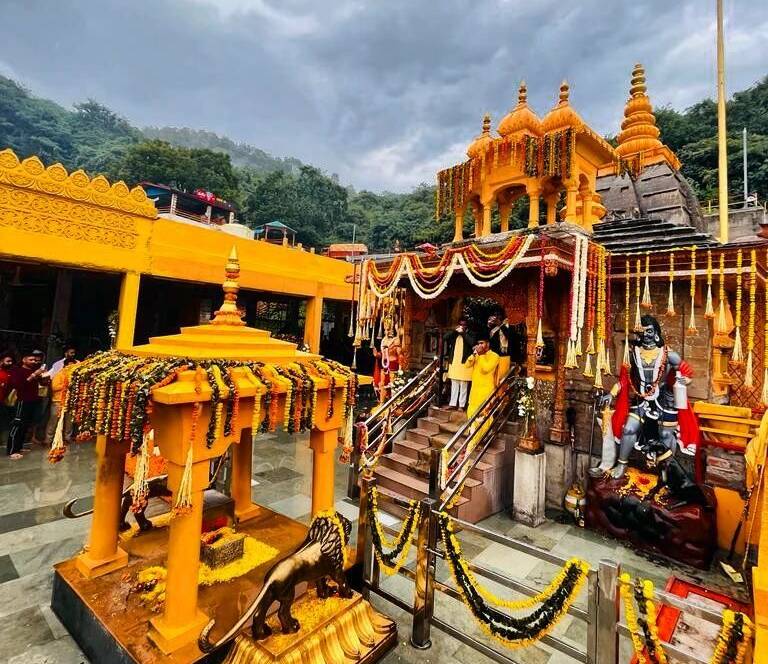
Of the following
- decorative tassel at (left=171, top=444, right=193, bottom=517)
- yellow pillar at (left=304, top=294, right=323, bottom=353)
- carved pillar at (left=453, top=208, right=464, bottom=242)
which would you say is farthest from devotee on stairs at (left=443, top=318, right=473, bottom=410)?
decorative tassel at (left=171, top=444, right=193, bottom=517)

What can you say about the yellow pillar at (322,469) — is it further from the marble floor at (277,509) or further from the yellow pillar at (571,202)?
the yellow pillar at (571,202)

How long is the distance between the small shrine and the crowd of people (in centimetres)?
698

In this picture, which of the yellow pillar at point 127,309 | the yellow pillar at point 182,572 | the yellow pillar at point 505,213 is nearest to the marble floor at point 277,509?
the yellow pillar at point 182,572

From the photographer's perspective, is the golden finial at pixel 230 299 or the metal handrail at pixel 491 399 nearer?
the golden finial at pixel 230 299

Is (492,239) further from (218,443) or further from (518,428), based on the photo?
(218,443)

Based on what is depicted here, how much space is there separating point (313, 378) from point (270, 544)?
8.69 feet

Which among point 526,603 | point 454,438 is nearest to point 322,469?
point 526,603

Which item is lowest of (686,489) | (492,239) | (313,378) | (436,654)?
(436,654)

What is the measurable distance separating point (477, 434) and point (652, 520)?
318 cm

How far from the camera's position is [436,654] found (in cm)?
428

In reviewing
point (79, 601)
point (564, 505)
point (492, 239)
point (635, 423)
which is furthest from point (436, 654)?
point (492, 239)

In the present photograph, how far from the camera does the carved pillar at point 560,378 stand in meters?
8.48

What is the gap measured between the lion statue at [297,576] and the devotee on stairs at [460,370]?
6195mm

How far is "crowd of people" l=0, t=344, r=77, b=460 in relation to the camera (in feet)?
33.2
